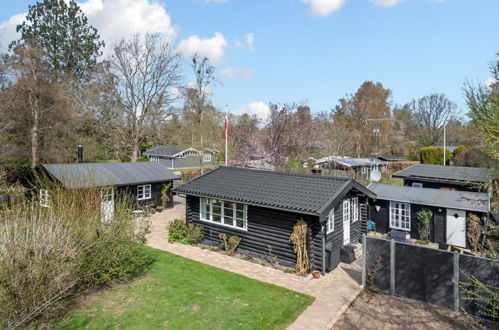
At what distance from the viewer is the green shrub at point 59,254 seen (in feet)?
19.5

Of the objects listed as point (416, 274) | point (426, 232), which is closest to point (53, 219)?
point (416, 274)

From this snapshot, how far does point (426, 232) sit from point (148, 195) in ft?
49.2

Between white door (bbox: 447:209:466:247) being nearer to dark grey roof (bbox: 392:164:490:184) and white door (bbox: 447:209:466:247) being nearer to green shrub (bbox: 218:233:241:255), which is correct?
dark grey roof (bbox: 392:164:490:184)

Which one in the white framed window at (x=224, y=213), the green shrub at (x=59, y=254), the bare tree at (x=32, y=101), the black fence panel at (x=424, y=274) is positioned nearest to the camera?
the green shrub at (x=59, y=254)

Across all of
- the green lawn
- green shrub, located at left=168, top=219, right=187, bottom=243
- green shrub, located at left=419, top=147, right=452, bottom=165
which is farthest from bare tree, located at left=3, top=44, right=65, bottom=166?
green shrub, located at left=419, top=147, right=452, bottom=165

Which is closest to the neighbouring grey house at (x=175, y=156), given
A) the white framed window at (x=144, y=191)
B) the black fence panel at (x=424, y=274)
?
the white framed window at (x=144, y=191)

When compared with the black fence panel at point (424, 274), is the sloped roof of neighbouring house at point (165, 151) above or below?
above

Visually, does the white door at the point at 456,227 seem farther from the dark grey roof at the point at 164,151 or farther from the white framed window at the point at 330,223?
the dark grey roof at the point at 164,151

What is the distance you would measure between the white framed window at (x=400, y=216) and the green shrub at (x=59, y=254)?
11.5 m

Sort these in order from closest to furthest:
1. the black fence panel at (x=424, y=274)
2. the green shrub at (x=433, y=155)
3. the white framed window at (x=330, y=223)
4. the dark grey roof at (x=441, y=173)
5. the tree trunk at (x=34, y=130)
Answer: the black fence panel at (x=424, y=274) < the white framed window at (x=330, y=223) < the dark grey roof at (x=441, y=173) < the tree trunk at (x=34, y=130) < the green shrub at (x=433, y=155)

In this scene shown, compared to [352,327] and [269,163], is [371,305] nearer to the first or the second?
[352,327]

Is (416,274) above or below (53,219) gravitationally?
below

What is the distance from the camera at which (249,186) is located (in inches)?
476

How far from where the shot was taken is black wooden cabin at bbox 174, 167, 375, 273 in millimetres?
9938
